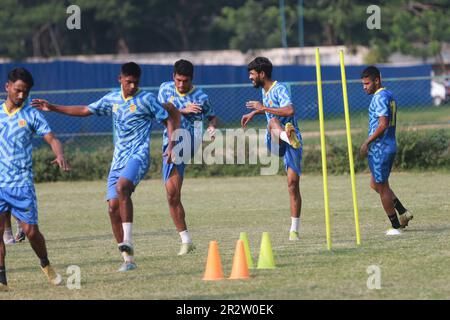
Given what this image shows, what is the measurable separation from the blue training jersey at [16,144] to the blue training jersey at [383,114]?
15.8ft

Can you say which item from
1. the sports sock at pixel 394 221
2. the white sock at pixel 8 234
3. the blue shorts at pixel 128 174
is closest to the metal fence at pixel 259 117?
the sports sock at pixel 394 221

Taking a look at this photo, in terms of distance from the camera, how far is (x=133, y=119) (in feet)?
35.8

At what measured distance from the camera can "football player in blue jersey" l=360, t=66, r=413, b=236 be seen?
13.1m

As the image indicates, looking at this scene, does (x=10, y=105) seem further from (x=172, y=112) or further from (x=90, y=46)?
(x=90, y=46)

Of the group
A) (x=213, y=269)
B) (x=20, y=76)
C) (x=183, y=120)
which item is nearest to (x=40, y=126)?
(x=20, y=76)

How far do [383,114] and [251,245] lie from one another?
2.28 m

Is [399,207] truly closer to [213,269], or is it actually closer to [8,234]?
[213,269]

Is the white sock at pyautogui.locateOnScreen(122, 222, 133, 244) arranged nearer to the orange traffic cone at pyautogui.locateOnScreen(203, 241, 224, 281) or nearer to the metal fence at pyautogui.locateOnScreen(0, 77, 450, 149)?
the orange traffic cone at pyautogui.locateOnScreen(203, 241, 224, 281)

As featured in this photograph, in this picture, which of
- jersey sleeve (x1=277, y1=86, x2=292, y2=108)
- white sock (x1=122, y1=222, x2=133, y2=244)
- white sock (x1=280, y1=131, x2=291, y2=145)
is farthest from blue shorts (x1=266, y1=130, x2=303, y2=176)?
white sock (x1=122, y1=222, x2=133, y2=244)

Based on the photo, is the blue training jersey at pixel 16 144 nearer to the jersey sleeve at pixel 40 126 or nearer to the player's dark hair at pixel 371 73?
the jersey sleeve at pixel 40 126

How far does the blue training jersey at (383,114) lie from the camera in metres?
13.1

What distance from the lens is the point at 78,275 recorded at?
1037 centimetres

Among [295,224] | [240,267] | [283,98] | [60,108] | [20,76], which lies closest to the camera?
[20,76]

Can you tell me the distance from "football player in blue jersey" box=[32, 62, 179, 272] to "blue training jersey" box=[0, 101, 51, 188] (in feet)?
3.40
